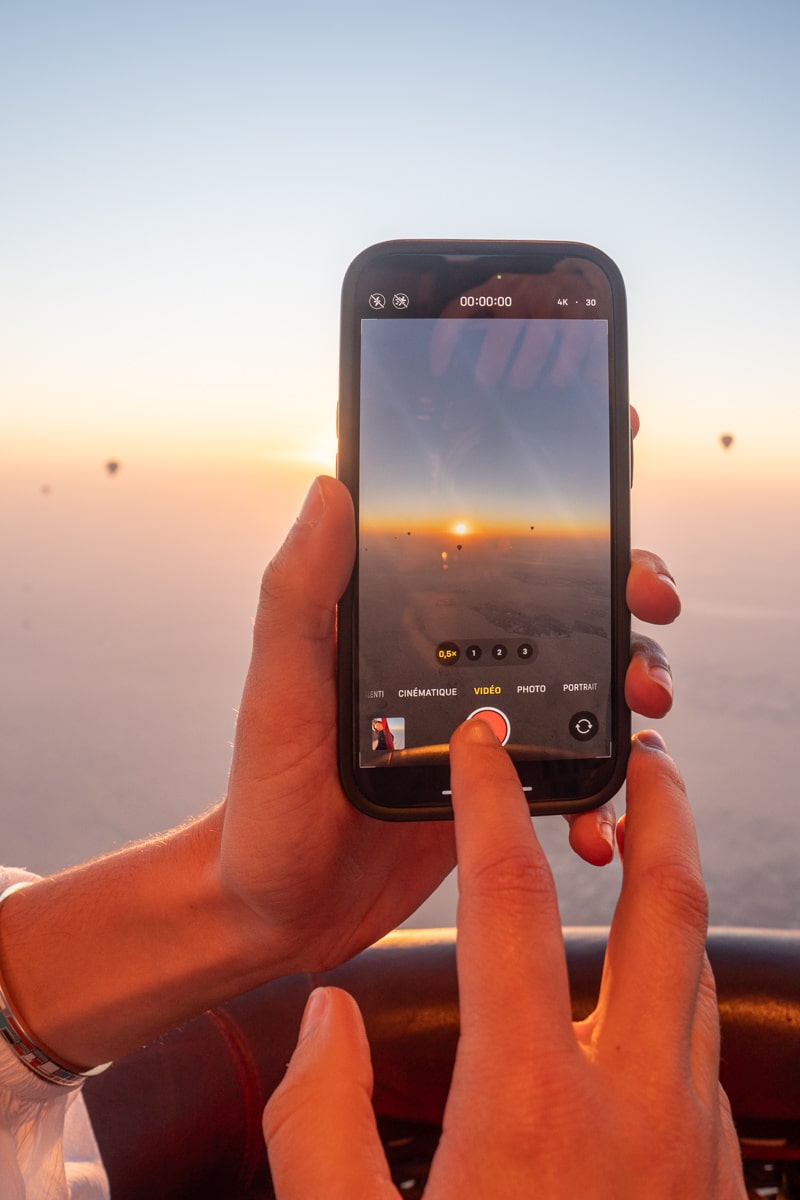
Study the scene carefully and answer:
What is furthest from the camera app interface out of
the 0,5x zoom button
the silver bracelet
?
the silver bracelet

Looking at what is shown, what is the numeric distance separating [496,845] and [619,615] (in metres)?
0.29

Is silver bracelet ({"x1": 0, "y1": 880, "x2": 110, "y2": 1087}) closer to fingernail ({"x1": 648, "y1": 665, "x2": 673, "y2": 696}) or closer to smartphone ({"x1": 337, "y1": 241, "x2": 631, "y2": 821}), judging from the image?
smartphone ({"x1": 337, "y1": 241, "x2": 631, "y2": 821})

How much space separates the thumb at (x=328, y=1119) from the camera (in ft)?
1.00

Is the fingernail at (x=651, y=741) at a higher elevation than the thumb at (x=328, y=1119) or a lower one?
higher

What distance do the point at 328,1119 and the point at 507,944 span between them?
0.30 feet

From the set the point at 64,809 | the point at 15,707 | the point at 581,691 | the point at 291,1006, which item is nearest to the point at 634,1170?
the point at 581,691

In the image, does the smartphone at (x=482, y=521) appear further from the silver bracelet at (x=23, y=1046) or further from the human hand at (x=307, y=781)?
the silver bracelet at (x=23, y=1046)

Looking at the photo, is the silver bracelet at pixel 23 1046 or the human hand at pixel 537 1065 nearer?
the human hand at pixel 537 1065

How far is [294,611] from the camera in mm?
567

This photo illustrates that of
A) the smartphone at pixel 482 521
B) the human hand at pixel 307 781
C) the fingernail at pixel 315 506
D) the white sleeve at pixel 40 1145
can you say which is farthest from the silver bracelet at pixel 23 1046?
the fingernail at pixel 315 506

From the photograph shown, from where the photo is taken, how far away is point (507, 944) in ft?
1.04

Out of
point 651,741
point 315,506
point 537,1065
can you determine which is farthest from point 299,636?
point 537,1065

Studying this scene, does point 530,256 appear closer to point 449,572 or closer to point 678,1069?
point 449,572

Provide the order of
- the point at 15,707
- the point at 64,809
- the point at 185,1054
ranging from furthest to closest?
the point at 15,707 < the point at 64,809 < the point at 185,1054
